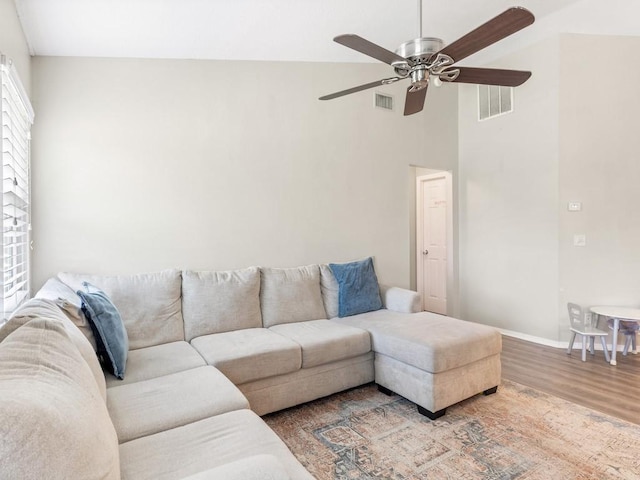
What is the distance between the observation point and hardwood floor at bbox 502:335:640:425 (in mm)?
2609

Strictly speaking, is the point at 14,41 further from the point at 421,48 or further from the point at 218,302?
the point at 421,48

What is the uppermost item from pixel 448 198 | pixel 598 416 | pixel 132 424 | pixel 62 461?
pixel 448 198

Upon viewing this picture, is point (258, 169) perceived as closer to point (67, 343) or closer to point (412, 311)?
point (412, 311)

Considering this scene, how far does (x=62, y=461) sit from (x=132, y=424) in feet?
2.88

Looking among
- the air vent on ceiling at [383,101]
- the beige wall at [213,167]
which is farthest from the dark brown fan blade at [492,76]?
the air vent on ceiling at [383,101]

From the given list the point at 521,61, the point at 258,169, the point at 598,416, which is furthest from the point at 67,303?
the point at 521,61

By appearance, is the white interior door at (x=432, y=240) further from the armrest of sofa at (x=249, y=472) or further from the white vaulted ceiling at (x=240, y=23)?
the armrest of sofa at (x=249, y=472)

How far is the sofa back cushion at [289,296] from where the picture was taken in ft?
10.2

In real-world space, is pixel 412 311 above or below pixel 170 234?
below

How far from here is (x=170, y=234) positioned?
10.1ft

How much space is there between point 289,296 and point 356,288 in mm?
645

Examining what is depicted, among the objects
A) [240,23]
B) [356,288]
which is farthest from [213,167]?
[356,288]

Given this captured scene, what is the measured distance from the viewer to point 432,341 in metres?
2.46

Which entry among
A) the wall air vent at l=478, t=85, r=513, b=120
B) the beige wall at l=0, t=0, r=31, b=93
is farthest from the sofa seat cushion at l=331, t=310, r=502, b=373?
the beige wall at l=0, t=0, r=31, b=93
